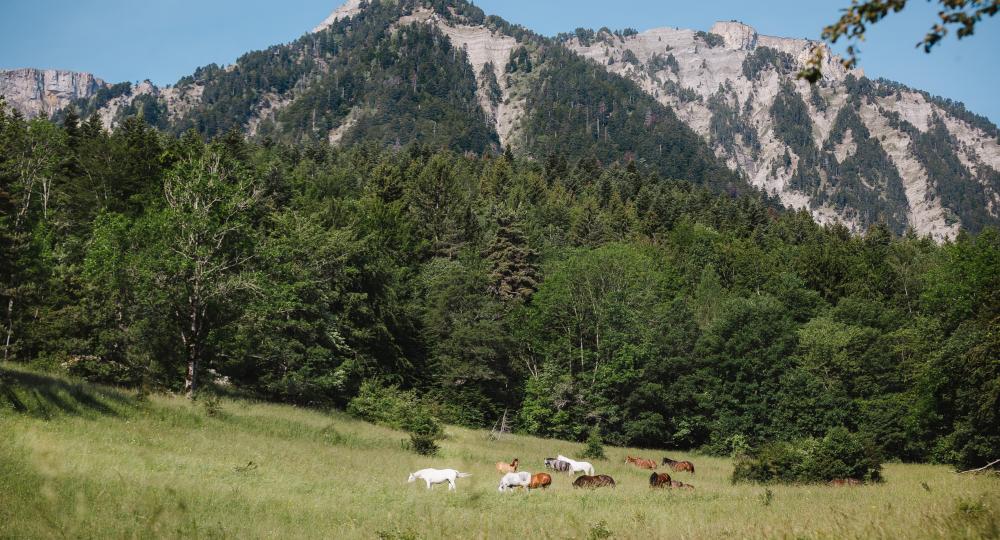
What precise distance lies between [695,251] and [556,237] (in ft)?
61.1

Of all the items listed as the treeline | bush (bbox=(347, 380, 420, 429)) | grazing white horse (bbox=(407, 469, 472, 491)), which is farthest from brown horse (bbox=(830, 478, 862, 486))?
bush (bbox=(347, 380, 420, 429))

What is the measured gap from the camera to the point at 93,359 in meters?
34.3

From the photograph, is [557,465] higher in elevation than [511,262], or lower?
lower

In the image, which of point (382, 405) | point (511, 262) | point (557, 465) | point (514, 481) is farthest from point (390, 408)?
point (511, 262)

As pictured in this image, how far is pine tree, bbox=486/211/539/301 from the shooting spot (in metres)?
66.6

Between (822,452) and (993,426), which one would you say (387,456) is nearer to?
(822,452)

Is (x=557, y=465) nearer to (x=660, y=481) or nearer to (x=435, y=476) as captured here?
(x=660, y=481)

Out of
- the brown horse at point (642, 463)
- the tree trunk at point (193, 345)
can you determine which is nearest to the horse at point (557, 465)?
the brown horse at point (642, 463)

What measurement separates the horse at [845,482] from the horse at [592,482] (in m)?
9.71

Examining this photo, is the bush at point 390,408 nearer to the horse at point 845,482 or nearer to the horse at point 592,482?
the horse at point 592,482

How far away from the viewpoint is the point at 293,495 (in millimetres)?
18344

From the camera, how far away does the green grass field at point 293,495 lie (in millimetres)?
12828

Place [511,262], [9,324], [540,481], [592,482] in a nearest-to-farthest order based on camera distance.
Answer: [540,481]
[592,482]
[9,324]
[511,262]

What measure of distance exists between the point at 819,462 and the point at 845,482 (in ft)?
4.12
